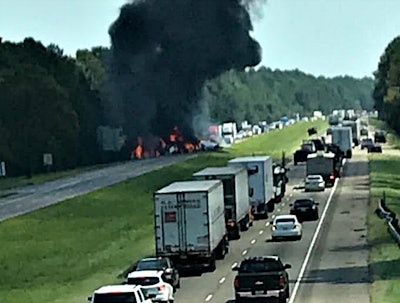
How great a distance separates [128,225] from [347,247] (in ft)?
61.7

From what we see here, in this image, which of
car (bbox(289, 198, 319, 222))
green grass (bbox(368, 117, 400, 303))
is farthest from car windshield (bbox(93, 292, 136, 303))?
car (bbox(289, 198, 319, 222))

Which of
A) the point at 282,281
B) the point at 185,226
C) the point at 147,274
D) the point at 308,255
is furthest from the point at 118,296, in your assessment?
the point at 308,255

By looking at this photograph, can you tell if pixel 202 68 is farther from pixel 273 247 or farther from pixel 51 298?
pixel 51 298

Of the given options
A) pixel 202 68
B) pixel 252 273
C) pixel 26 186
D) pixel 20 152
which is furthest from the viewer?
pixel 202 68

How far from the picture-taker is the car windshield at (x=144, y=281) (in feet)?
136

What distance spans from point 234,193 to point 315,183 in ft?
127

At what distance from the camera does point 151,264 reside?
152 feet

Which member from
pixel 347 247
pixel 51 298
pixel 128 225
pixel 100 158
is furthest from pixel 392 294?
pixel 100 158

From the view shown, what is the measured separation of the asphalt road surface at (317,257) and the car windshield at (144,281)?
3.16 metres

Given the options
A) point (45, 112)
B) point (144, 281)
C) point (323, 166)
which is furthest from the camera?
point (45, 112)

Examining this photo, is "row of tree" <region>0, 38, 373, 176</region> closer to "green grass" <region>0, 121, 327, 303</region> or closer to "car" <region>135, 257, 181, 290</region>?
"green grass" <region>0, 121, 327, 303</region>

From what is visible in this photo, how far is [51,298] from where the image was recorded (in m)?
46.3

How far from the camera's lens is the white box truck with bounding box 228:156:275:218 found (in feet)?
248

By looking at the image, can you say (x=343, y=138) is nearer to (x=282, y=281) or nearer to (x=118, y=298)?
(x=282, y=281)
